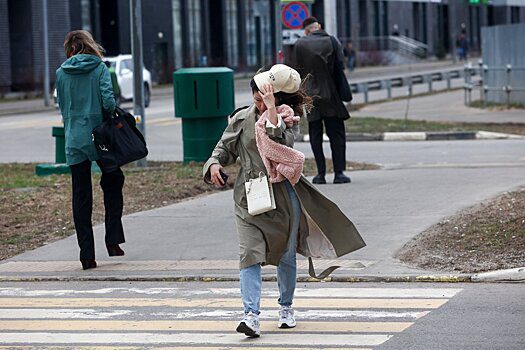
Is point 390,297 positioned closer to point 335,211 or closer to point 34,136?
point 335,211

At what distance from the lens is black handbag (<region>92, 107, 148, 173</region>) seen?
31.7 feet

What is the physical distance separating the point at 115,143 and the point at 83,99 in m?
0.48

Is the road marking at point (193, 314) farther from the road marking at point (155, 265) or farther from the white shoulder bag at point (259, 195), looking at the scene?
the road marking at point (155, 265)

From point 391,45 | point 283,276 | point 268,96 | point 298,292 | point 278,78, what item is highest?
point 391,45

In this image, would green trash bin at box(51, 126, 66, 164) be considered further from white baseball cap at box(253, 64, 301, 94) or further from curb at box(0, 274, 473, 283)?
white baseball cap at box(253, 64, 301, 94)

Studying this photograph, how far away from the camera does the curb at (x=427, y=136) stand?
896 inches

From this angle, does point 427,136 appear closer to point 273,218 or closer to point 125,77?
point 273,218

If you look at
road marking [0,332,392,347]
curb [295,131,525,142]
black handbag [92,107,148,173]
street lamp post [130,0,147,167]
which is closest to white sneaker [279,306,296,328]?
road marking [0,332,392,347]

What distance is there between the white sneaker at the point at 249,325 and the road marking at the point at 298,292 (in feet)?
4.80

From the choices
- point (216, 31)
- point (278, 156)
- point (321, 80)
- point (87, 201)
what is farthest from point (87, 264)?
point (216, 31)

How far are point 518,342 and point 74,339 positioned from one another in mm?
2624

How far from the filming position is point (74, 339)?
7270 mm

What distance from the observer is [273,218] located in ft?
23.3

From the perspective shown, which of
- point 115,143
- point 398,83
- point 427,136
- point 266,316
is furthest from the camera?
point 398,83
